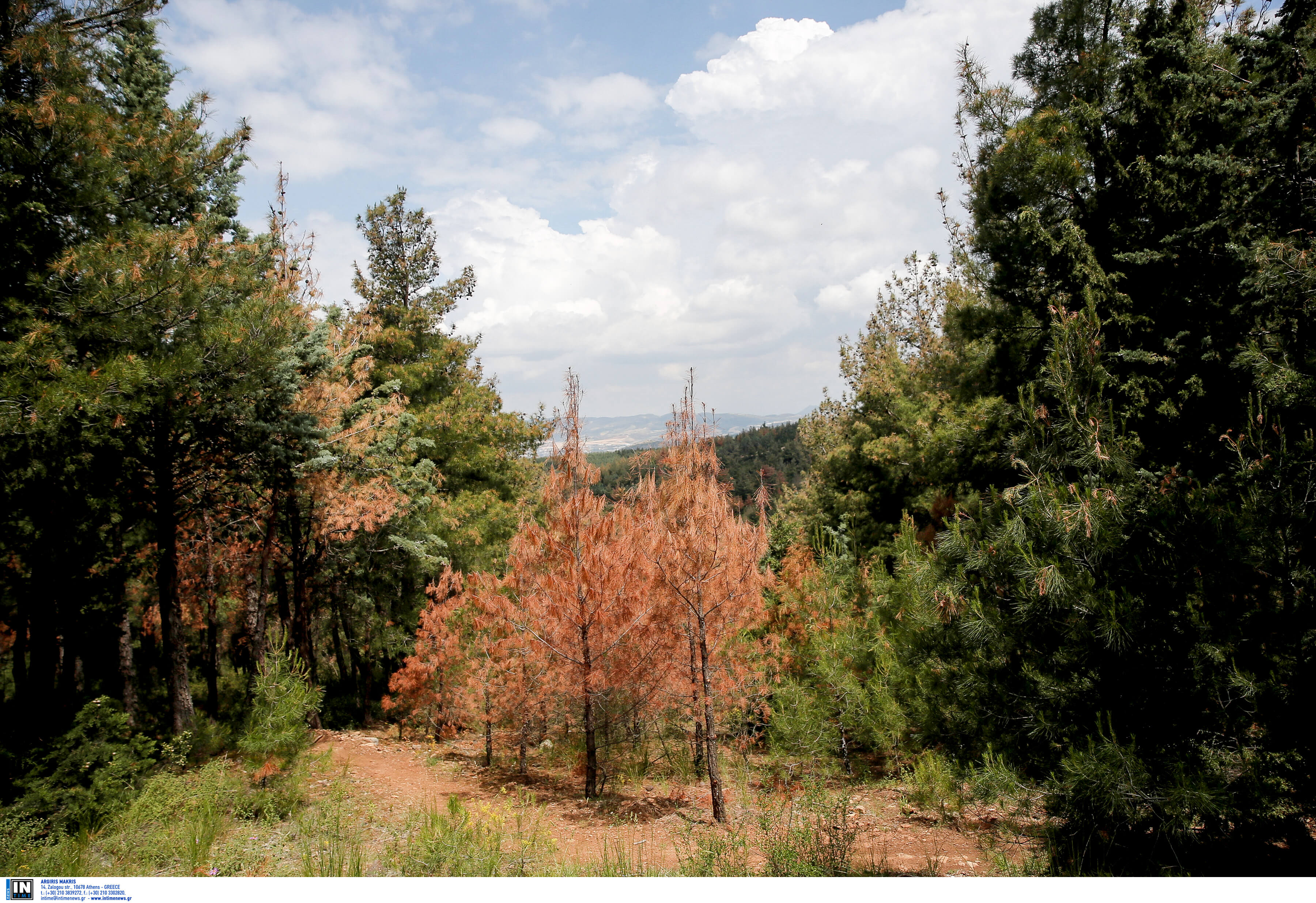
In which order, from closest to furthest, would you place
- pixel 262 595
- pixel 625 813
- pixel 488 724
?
pixel 625 813 < pixel 488 724 < pixel 262 595

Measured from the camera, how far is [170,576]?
988cm

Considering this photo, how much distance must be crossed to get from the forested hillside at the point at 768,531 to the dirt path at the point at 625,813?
31cm

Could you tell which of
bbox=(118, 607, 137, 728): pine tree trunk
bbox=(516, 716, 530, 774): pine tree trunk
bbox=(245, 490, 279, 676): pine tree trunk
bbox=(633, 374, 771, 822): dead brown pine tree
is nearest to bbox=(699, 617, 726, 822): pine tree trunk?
bbox=(633, 374, 771, 822): dead brown pine tree

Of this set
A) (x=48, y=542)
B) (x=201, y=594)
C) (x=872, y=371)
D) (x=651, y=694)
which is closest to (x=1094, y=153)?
(x=651, y=694)

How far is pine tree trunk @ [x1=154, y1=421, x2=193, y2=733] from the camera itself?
31.7 ft

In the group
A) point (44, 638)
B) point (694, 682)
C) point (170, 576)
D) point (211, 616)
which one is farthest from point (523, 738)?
point (211, 616)

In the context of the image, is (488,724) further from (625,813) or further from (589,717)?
(625,813)

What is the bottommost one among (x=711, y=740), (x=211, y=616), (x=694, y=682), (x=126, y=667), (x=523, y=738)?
(x=523, y=738)

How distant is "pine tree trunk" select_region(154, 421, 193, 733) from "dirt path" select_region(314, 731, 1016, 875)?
2606 mm

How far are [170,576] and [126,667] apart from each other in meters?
3.96

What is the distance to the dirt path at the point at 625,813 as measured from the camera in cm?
674

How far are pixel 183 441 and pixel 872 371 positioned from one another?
2020 cm

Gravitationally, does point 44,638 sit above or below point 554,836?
above

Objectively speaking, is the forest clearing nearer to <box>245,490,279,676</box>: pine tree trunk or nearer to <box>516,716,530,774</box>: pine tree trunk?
<box>516,716,530,774</box>: pine tree trunk
